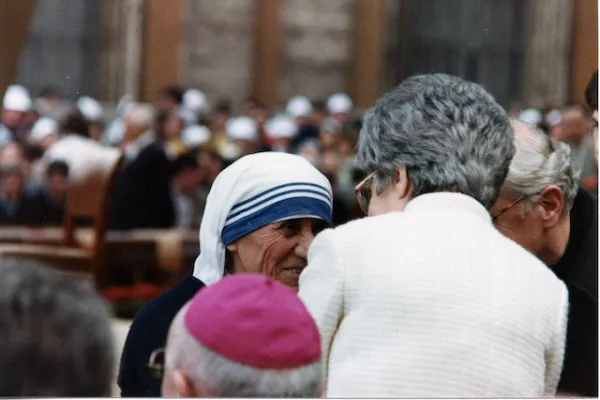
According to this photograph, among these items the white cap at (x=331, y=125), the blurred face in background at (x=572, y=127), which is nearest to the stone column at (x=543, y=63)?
the blurred face in background at (x=572, y=127)

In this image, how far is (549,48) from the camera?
815 centimetres

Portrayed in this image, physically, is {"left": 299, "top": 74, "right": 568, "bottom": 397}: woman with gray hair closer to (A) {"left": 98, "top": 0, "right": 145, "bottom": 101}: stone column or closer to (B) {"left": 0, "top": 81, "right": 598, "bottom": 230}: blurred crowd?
(B) {"left": 0, "top": 81, "right": 598, "bottom": 230}: blurred crowd

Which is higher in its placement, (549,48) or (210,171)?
(549,48)

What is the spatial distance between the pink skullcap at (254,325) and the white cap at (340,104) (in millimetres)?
7937

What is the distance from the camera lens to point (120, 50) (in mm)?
10023

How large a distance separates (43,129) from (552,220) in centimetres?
579

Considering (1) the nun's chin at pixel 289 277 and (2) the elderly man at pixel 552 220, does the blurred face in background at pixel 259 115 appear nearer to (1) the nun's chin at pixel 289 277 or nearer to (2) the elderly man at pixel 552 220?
(2) the elderly man at pixel 552 220

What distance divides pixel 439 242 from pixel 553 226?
80cm

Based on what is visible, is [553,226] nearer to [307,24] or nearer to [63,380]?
[63,380]

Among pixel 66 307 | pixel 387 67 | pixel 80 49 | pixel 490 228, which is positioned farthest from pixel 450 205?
pixel 80 49

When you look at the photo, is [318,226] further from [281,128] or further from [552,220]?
[281,128]

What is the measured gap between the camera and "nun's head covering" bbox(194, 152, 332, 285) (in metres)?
2.54

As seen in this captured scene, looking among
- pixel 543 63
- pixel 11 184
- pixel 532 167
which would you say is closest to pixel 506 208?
pixel 532 167

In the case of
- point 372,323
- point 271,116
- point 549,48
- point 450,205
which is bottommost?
point 271,116
